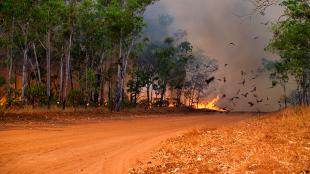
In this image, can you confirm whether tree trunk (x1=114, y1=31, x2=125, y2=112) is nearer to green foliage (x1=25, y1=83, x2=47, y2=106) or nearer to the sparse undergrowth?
green foliage (x1=25, y1=83, x2=47, y2=106)

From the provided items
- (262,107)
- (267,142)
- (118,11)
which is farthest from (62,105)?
(262,107)

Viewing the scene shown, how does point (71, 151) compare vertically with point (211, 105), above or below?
below

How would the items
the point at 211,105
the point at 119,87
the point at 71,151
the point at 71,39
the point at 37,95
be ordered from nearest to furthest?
the point at 71,151 < the point at 37,95 < the point at 71,39 < the point at 119,87 < the point at 211,105

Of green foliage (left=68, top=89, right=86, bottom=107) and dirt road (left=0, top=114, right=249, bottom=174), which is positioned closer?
dirt road (left=0, top=114, right=249, bottom=174)

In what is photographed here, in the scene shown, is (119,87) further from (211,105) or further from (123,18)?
(211,105)

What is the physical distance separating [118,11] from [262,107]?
13556 cm

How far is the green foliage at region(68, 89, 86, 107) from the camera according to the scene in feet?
150

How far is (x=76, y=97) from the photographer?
46.0m

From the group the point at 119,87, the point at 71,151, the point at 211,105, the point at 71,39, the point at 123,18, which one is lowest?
the point at 71,151

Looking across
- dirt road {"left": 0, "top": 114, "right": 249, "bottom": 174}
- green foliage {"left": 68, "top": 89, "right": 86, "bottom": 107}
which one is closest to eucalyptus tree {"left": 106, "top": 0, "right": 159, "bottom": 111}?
green foliage {"left": 68, "top": 89, "right": 86, "bottom": 107}

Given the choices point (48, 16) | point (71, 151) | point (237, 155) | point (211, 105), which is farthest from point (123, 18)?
point (211, 105)

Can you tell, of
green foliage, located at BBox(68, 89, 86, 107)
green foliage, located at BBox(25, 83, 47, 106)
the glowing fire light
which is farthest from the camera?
the glowing fire light

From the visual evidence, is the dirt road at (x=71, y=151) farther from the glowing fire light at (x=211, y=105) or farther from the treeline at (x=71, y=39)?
the glowing fire light at (x=211, y=105)

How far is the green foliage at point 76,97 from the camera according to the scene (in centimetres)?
4572
